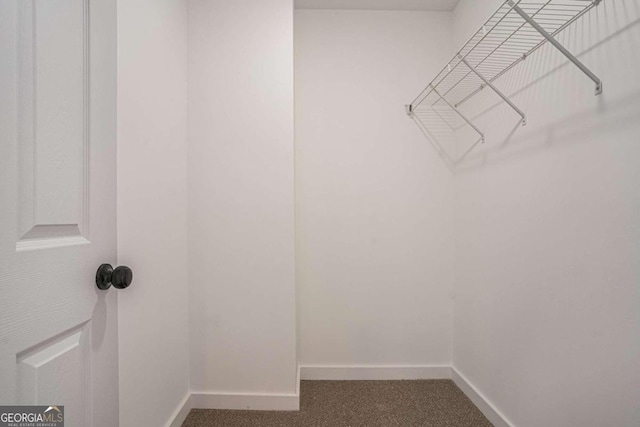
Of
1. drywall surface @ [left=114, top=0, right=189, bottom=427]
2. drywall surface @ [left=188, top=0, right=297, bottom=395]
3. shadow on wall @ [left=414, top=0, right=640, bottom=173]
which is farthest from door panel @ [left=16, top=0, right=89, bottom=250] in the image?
shadow on wall @ [left=414, top=0, right=640, bottom=173]

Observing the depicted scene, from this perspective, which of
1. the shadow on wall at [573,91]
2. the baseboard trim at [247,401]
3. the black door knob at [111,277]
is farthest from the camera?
the baseboard trim at [247,401]

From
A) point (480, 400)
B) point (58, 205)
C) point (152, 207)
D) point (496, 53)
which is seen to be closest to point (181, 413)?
point (152, 207)

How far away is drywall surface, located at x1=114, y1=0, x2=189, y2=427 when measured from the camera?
110 centimetres

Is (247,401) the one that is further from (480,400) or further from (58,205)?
(58,205)

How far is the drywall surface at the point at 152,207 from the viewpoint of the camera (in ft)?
3.62

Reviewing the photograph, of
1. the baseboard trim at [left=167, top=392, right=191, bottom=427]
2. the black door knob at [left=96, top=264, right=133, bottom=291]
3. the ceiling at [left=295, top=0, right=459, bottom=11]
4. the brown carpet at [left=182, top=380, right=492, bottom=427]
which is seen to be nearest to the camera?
the black door knob at [left=96, top=264, right=133, bottom=291]

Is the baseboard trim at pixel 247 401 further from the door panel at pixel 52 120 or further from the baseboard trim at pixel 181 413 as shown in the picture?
the door panel at pixel 52 120

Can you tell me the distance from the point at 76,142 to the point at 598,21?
5.46 ft

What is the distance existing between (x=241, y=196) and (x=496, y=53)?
62.5 inches

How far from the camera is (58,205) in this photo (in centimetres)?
66

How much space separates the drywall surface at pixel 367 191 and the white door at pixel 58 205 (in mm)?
1266

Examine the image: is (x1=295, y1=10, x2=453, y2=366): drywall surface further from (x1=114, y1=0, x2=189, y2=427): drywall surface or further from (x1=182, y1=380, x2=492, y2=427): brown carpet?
(x1=114, y1=0, x2=189, y2=427): drywall surface

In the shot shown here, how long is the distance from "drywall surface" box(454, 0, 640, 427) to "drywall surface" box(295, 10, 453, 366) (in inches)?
15.9

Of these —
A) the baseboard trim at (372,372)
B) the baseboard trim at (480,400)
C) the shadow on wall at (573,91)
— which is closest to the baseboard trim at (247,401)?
the baseboard trim at (372,372)
